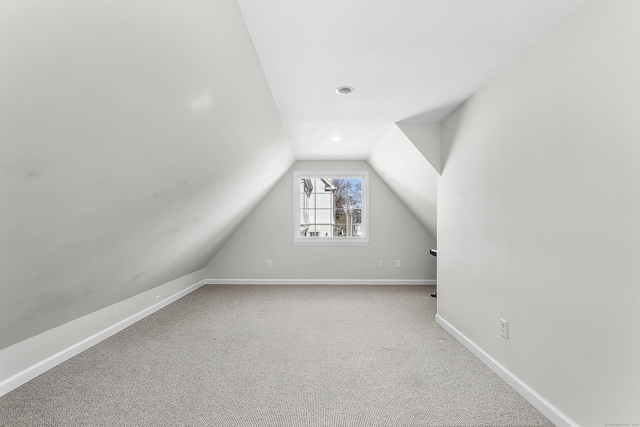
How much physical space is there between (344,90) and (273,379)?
2.22m

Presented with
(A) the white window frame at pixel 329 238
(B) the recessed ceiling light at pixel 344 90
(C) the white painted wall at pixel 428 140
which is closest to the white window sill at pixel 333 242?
(A) the white window frame at pixel 329 238

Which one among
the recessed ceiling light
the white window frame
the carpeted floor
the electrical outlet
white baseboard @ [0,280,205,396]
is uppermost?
the recessed ceiling light

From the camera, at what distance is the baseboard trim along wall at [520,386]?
5.80 feet

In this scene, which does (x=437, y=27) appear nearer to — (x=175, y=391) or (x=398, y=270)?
(x=175, y=391)

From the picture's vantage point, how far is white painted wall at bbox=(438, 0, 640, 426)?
1426 millimetres

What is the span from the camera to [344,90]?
8.67ft

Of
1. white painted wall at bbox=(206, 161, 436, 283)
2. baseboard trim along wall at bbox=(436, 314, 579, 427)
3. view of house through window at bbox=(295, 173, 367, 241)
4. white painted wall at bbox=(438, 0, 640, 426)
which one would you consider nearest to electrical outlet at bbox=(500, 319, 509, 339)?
white painted wall at bbox=(438, 0, 640, 426)

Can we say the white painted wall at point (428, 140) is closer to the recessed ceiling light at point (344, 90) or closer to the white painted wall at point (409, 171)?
the white painted wall at point (409, 171)

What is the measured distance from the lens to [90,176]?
158 centimetres

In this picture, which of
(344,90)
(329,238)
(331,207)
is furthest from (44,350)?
(331,207)

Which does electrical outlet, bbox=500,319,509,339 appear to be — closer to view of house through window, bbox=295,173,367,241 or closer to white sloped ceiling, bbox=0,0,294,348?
white sloped ceiling, bbox=0,0,294,348

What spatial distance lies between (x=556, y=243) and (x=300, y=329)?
94.0 inches

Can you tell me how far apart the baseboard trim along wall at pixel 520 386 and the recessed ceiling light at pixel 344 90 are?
2.29 metres

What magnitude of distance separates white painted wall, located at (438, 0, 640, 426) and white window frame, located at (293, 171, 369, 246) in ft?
9.93
